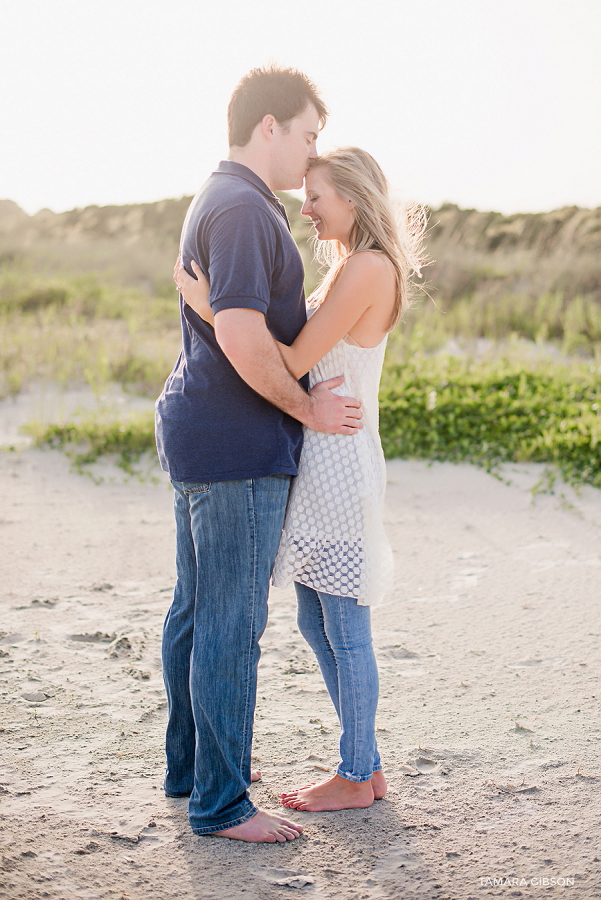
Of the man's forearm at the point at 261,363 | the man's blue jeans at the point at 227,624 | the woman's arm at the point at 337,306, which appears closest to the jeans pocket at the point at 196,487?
the man's blue jeans at the point at 227,624

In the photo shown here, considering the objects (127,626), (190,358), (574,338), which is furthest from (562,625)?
(574,338)

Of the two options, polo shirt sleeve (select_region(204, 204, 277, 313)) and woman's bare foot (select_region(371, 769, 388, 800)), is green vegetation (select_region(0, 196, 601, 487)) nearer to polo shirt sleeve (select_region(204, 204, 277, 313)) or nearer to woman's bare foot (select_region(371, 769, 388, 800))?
woman's bare foot (select_region(371, 769, 388, 800))

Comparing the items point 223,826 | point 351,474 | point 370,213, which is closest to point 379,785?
point 223,826

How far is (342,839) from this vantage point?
2.61 meters

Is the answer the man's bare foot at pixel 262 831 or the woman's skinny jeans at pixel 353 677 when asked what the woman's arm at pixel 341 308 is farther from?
the man's bare foot at pixel 262 831

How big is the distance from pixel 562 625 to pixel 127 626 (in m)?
2.33

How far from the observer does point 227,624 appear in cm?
253

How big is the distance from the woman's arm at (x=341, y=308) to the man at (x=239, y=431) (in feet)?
0.26

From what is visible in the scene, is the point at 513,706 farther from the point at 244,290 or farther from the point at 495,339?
the point at 495,339

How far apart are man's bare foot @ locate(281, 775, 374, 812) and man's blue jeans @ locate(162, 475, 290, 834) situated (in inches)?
8.8

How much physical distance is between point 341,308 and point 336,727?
1.80 metres

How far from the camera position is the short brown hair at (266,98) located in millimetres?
2541

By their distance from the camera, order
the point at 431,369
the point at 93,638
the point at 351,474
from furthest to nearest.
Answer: the point at 431,369
the point at 93,638
the point at 351,474

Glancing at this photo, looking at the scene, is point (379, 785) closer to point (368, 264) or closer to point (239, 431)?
point (239, 431)
